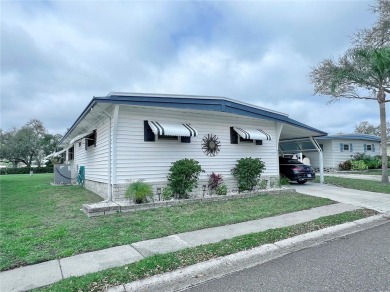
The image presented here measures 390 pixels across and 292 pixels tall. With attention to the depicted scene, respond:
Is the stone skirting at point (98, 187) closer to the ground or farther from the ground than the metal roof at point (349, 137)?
closer to the ground

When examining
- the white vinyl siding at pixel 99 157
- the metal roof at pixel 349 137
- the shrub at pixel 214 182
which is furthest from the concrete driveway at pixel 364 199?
the metal roof at pixel 349 137

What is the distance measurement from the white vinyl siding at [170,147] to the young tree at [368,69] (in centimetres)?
656

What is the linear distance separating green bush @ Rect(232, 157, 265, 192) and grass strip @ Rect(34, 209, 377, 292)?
4.44m

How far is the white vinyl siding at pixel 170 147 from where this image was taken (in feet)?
29.2

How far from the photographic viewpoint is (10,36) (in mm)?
9523

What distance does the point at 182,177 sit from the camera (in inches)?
349

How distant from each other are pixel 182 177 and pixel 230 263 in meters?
4.88

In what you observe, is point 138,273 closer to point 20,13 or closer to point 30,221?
point 30,221

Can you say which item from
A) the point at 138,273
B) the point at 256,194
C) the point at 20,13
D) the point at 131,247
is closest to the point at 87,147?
the point at 20,13

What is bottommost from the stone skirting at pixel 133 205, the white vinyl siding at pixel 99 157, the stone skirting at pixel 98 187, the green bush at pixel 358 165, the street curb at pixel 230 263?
the street curb at pixel 230 263

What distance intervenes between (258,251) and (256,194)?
5630mm

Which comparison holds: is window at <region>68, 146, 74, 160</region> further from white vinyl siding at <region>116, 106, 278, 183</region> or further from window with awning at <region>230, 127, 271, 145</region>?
window with awning at <region>230, 127, 271, 145</region>

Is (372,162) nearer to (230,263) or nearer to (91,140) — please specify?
(91,140)

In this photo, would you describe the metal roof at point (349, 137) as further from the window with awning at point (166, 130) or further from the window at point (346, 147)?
the window with awning at point (166, 130)
